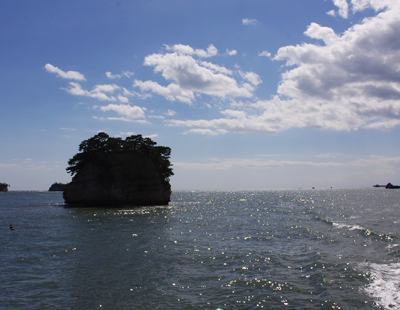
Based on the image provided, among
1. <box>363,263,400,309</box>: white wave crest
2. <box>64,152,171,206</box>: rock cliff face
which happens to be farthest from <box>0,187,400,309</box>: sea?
<box>64,152,171,206</box>: rock cliff face

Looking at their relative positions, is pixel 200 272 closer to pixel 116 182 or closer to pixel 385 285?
pixel 385 285

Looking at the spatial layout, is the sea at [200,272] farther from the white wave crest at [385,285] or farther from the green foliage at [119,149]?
the green foliage at [119,149]

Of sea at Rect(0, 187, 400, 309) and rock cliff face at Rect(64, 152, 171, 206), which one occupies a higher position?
rock cliff face at Rect(64, 152, 171, 206)

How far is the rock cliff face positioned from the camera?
2803 inches

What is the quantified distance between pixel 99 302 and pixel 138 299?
5.53 ft

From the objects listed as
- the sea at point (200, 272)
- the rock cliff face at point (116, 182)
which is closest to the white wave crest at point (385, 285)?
the sea at point (200, 272)

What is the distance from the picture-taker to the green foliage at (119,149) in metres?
76.2

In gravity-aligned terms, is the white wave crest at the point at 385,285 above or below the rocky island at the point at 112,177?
below

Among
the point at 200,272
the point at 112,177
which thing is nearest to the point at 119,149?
the point at 112,177

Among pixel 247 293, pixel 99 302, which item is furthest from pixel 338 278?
pixel 99 302

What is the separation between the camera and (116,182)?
232ft

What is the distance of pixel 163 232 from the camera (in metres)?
32.4

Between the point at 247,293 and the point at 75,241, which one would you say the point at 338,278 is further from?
the point at 75,241

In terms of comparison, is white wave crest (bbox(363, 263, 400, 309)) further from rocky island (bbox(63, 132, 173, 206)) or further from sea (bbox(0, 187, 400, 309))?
rocky island (bbox(63, 132, 173, 206))
